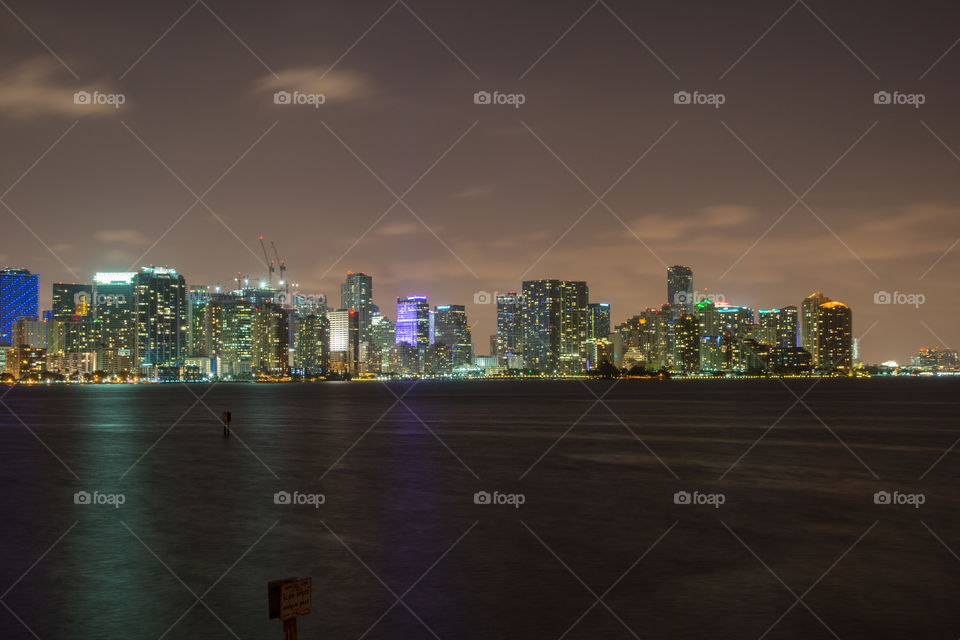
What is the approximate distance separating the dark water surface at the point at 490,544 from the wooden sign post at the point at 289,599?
7344 mm

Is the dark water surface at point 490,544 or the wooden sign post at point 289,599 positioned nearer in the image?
the wooden sign post at point 289,599

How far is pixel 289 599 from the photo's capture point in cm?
1150

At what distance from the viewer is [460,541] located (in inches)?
1116

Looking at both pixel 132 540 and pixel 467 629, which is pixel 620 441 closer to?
pixel 132 540

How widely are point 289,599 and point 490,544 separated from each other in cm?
1666

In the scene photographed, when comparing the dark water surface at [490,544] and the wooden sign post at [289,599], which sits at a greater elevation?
the wooden sign post at [289,599]

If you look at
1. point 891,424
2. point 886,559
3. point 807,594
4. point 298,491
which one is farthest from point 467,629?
point 891,424

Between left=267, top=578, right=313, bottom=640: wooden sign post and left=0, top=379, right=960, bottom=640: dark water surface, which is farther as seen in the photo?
left=0, top=379, right=960, bottom=640: dark water surface

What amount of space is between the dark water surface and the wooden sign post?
734cm

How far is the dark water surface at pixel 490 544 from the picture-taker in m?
19.7

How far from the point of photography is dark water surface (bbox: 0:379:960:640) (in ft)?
64.6

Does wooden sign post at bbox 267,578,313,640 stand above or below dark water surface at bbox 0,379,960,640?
above

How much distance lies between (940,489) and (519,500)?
68.4 ft

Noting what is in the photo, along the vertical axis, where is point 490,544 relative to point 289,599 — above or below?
below
